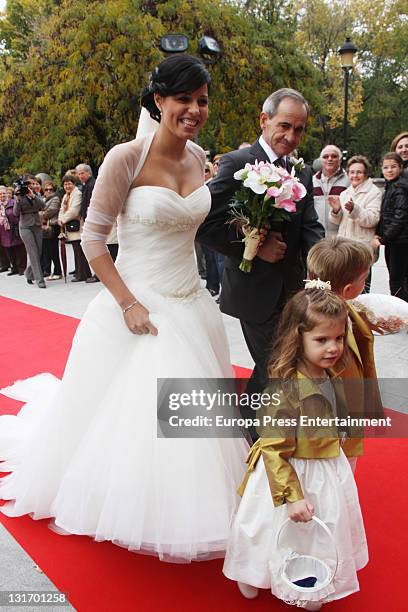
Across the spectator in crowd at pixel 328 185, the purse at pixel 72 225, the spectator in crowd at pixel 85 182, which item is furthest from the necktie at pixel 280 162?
the purse at pixel 72 225

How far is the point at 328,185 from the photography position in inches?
243

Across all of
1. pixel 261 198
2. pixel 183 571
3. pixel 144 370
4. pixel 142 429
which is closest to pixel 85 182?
pixel 261 198

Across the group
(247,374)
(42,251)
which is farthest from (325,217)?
(42,251)

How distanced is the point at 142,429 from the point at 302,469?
0.70m

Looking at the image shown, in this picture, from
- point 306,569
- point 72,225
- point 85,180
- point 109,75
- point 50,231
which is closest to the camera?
point 306,569

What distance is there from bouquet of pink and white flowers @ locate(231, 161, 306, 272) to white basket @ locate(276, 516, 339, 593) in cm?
130

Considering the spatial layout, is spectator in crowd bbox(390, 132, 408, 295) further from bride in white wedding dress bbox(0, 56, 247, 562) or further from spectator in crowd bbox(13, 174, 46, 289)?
spectator in crowd bbox(13, 174, 46, 289)

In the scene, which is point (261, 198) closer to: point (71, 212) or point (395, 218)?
point (395, 218)

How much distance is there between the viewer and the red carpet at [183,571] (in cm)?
212

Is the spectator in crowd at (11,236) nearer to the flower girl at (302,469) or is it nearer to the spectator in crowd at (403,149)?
the spectator in crowd at (403,149)

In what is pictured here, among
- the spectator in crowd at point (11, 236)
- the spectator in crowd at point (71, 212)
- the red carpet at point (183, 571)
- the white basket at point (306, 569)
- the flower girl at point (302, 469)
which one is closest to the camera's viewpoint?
the white basket at point (306, 569)

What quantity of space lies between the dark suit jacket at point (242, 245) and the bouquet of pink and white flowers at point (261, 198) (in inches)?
5.0

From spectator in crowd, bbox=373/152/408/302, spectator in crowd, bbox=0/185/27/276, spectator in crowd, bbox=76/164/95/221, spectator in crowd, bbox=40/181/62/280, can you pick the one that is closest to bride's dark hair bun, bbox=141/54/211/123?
spectator in crowd, bbox=373/152/408/302

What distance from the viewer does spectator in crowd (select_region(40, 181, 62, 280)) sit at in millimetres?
9242
